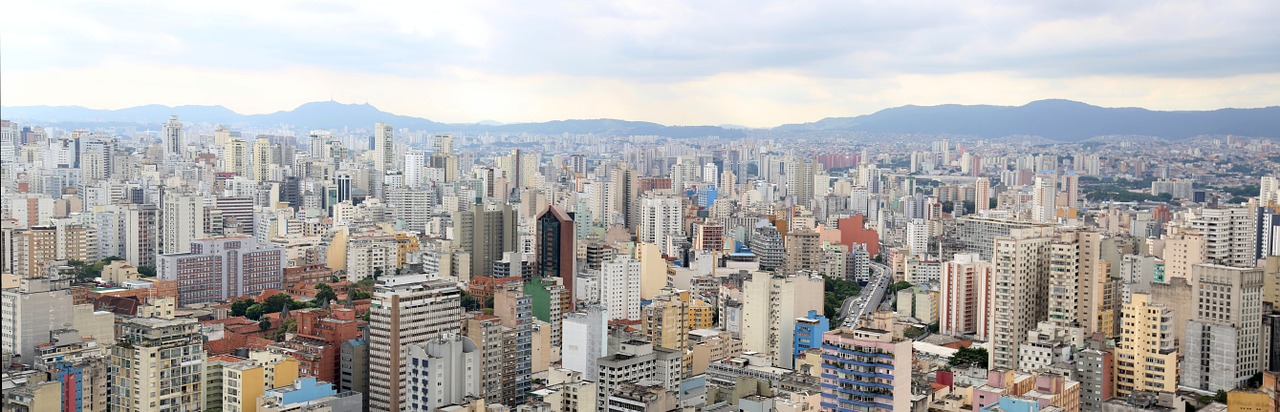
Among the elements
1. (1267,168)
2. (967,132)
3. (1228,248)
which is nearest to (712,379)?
(1228,248)

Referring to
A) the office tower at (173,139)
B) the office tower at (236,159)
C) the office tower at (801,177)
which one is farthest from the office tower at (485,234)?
the office tower at (801,177)

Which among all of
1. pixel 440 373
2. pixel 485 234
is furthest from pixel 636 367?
pixel 485 234

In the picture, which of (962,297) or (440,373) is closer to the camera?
(440,373)

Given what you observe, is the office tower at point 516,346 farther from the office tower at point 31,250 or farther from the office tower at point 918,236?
the office tower at point 918,236

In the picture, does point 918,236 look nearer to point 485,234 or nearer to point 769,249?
point 769,249

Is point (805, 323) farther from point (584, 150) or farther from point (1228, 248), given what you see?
point (584, 150)

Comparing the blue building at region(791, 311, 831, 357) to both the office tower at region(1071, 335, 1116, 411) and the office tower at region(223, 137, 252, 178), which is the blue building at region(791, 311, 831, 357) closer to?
the office tower at region(1071, 335, 1116, 411)

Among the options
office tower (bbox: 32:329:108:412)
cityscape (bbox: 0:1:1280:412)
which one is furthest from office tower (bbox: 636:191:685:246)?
office tower (bbox: 32:329:108:412)
